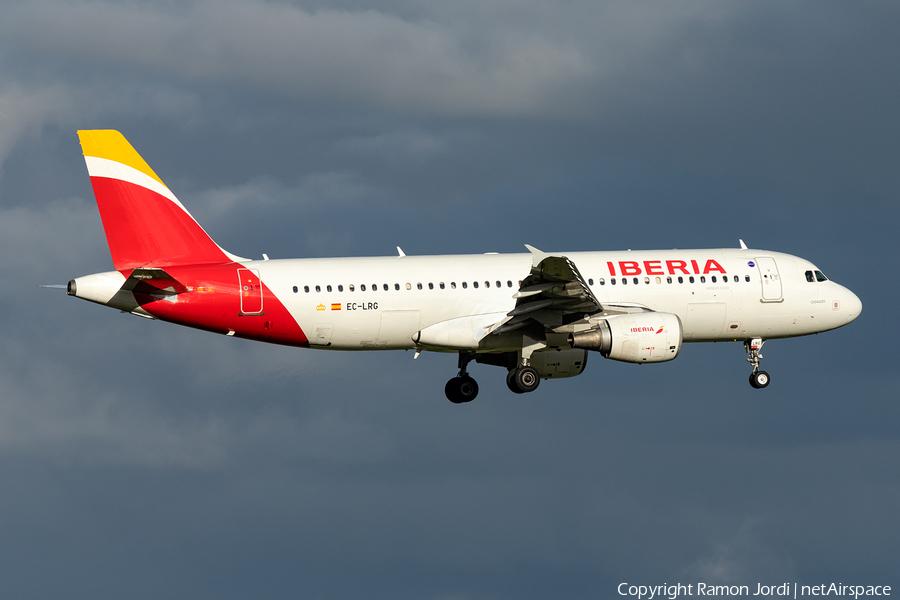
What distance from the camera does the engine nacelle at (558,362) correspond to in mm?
45906

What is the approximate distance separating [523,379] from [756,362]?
10.5 m

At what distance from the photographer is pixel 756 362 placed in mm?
47969

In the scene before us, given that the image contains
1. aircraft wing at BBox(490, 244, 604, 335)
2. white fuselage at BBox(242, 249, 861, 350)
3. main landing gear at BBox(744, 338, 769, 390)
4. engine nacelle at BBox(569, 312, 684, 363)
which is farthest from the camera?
main landing gear at BBox(744, 338, 769, 390)

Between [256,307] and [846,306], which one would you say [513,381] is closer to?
[256,307]

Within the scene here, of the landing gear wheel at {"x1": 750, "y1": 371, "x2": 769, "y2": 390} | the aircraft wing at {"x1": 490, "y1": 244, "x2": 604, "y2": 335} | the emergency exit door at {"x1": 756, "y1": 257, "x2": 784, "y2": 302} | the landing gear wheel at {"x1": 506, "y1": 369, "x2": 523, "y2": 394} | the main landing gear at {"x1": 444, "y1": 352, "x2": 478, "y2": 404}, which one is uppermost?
the emergency exit door at {"x1": 756, "y1": 257, "x2": 784, "y2": 302}

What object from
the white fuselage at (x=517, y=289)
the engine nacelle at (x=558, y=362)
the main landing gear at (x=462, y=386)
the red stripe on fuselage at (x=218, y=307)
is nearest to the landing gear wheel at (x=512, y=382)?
the engine nacelle at (x=558, y=362)

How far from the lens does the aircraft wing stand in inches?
1588

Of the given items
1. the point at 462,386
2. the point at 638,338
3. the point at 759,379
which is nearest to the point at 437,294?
the point at 462,386

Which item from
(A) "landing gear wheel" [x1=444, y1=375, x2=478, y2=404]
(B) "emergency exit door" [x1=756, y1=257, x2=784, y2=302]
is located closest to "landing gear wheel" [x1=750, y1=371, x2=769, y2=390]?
(B) "emergency exit door" [x1=756, y1=257, x2=784, y2=302]

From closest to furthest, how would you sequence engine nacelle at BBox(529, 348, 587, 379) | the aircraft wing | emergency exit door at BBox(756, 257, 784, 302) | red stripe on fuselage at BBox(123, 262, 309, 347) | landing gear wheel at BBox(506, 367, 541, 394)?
the aircraft wing
red stripe on fuselage at BBox(123, 262, 309, 347)
landing gear wheel at BBox(506, 367, 541, 394)
engine nacelle at BBox(529, 348, 587, 379)
emergency exit door at BBox(756, 257, 784, 302)

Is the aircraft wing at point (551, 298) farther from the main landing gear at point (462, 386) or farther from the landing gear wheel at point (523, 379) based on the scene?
the main landing gear at point (462, 386)

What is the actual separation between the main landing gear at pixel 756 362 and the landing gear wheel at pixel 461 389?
11499mm

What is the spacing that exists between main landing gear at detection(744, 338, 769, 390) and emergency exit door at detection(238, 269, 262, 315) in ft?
66.5

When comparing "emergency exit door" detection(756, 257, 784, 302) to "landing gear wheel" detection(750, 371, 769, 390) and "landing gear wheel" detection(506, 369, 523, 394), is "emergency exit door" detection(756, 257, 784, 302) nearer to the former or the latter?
"landing gear wheel" detection(750, 371, 769, 390)
